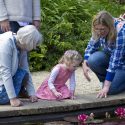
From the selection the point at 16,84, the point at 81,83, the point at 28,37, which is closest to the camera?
the point at 28,37

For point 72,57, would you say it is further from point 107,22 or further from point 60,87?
point 107,22

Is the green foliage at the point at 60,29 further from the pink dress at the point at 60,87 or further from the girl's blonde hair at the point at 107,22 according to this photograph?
the girl's blonde hair at the point at 107,22

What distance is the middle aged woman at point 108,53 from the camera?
612 cm

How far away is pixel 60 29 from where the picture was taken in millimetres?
9414

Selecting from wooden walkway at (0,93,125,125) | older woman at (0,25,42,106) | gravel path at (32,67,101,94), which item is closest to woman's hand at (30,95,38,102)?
wooden walkway at (0,93,125,125)

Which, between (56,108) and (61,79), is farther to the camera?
(61,79)

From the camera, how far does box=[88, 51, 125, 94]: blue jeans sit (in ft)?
21.1

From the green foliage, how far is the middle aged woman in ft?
6.99

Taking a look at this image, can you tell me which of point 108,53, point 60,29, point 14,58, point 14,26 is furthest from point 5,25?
point 60,29

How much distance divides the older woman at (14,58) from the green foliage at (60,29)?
110 inches

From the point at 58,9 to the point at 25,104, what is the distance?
468cm

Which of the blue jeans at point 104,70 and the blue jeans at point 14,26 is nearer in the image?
the blue jeans at point 14,26

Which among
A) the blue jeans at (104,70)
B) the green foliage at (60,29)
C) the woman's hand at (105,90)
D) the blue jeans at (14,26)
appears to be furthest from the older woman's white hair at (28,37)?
the green foliage at (60,29)

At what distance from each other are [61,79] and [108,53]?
716mm
